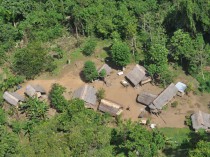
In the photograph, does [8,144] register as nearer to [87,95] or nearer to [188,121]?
[87,95]

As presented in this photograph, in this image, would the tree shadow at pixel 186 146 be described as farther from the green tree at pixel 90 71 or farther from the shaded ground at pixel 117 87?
the green tree at pixel 90 71

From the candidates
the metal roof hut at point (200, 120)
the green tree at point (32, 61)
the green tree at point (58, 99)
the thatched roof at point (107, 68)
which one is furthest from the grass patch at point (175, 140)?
the green tree at point (32, 61)

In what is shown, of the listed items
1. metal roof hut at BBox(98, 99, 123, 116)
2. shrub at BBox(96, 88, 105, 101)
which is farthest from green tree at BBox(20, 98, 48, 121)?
metal roof hut at BBox(98, 99, 123, 116)

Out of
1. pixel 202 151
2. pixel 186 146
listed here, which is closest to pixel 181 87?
pixel 186 146

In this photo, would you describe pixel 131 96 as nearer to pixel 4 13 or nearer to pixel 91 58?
pixel 91 58

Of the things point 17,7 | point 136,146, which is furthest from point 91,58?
point 136,146

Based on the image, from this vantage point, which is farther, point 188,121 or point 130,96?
point 130,96

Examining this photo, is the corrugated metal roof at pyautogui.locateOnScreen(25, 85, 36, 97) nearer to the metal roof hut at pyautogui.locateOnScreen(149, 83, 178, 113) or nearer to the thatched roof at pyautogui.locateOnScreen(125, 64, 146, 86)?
the thatched roof at pyautogui.locateOnScreen(125, 64, 146, 86)
